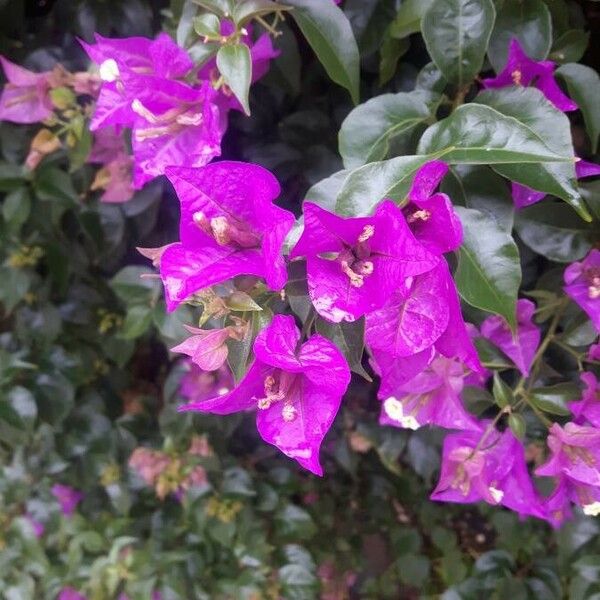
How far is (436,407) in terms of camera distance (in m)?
0.57

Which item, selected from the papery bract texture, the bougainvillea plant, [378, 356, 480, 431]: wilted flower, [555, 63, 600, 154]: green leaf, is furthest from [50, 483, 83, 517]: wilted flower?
[555, 63, 600, 154]: green leaf

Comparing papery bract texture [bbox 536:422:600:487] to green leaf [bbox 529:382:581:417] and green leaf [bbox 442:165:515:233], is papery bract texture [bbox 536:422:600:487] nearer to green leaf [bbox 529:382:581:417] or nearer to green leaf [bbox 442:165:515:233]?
green leaf [bbox 529:382:581:417]

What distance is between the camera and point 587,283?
53 centimetres

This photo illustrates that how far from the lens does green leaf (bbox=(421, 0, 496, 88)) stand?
497 millimetres

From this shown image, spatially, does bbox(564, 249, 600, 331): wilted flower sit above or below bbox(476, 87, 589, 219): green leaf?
below

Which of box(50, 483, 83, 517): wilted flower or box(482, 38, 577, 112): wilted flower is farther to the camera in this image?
box(50, 483, 83, 517): wilted flower

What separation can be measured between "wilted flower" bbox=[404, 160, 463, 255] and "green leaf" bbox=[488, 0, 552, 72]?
23 cm

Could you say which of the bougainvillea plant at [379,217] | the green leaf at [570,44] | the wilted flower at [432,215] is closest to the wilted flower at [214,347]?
the bougainvillea plant at [379,217]

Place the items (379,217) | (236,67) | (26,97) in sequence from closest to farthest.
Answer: (379,217)
(236,67)
(26,97)

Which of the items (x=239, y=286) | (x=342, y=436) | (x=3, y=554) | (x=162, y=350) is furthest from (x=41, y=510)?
(x=239, y=286)

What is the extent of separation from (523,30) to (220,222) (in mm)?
347

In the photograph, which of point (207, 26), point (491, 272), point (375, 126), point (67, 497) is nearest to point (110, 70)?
point (207, 26)

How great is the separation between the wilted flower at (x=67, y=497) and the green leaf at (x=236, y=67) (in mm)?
910

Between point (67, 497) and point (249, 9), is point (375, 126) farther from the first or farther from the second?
point (67, 497)
